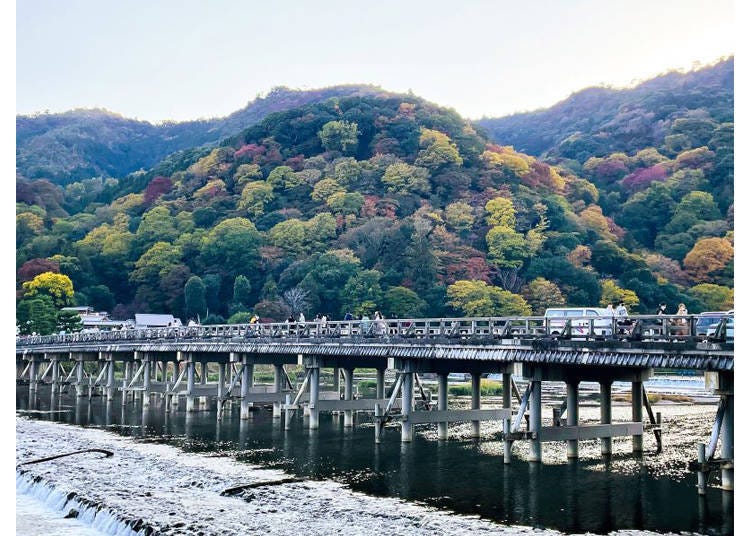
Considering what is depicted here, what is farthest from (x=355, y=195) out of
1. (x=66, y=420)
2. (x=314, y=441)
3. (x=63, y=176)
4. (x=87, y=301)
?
(x=63, y=176)

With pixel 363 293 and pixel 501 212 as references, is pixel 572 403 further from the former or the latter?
pixel 501 212

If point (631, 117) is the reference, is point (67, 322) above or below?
below

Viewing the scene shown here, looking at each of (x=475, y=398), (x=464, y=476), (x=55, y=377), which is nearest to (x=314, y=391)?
(x=475, y=398)

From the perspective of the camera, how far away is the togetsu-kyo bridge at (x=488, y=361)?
1958cm

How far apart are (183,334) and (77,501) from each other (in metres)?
25.9

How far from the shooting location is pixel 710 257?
80.0 metres

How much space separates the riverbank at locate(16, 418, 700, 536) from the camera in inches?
719

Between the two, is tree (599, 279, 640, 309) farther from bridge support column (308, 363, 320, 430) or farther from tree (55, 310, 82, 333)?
bridge support column (308, 363, 320, 430)

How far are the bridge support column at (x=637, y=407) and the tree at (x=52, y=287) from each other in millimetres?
68080

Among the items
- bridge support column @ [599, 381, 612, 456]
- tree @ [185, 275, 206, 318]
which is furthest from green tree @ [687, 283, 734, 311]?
bridge support column @ [599, 381, 612, 456]

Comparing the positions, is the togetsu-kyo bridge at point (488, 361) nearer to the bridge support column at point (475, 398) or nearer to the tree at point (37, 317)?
the bridge support column at point (475, 398)

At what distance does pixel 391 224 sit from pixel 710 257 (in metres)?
30.4

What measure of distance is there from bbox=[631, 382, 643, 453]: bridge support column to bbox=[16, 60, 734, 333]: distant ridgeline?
47.5m

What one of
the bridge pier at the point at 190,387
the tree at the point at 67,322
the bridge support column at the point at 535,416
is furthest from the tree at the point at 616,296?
the bridge support column at the point at 535,416
